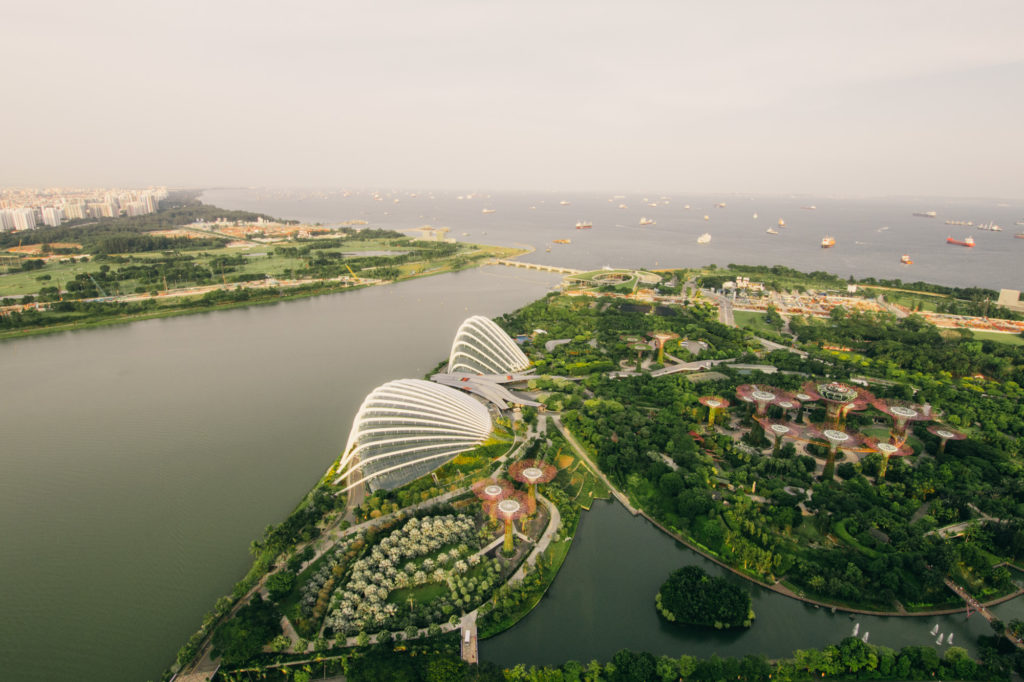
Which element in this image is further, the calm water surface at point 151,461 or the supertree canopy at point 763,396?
the supertree canopy at point 763,396

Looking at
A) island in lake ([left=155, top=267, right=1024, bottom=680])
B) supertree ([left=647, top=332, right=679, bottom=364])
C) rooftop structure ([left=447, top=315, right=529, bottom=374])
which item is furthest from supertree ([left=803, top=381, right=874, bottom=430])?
rooftop structure ([left=447, top=315, right=529, bottom=374])

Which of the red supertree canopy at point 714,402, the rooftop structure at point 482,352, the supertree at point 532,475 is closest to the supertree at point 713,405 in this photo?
the red supertree canopy at point 714,402

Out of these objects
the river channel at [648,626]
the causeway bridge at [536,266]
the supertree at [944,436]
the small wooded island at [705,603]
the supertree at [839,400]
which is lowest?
the river channel at [648,626]

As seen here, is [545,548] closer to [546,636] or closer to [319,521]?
[546,636]

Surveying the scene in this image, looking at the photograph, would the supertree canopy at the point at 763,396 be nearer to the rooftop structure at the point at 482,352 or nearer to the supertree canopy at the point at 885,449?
the supertree canopy at the point at 885,449

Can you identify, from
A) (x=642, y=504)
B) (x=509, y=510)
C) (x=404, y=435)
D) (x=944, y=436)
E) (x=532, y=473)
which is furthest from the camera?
(x=944, y=436)

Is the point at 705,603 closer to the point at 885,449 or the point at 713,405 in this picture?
the point at 885,449

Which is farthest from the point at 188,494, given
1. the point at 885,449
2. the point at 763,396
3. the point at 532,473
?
the point at 885,449
